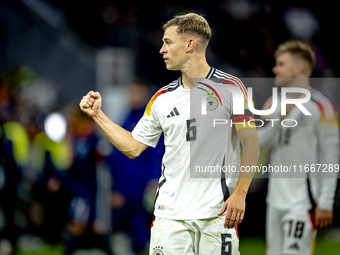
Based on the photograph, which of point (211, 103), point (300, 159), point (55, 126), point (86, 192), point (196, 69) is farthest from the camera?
point (55, 126)

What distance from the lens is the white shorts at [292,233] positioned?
15.4 ft

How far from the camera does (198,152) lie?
3.32 m

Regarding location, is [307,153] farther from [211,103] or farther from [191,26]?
[191,26]

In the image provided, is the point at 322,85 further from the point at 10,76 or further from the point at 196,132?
the point at 10,76

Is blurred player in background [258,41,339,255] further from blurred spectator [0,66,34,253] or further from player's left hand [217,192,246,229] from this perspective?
blurred spectator [0,66,34,253]

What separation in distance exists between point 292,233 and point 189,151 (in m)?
2.03

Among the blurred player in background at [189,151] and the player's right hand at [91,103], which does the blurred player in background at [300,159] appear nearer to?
the blurred player in background at [189,151]

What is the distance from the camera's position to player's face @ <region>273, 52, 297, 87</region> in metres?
5.13

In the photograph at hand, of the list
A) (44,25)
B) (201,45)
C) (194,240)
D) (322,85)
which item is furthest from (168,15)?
(194,240)

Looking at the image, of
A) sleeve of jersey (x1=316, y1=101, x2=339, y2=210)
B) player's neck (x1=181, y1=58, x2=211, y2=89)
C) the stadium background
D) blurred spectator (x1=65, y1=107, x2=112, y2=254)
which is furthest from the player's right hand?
the stadium background

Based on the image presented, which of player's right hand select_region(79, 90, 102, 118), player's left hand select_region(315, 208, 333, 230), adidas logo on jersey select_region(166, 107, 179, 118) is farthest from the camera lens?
player's left hand select_region(315, 208, 333, 230)

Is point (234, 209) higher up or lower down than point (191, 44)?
lower down

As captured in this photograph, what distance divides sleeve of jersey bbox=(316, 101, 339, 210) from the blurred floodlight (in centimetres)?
531

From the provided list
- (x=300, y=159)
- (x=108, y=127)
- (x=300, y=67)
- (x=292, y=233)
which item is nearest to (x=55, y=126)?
(x=300, y=67)
